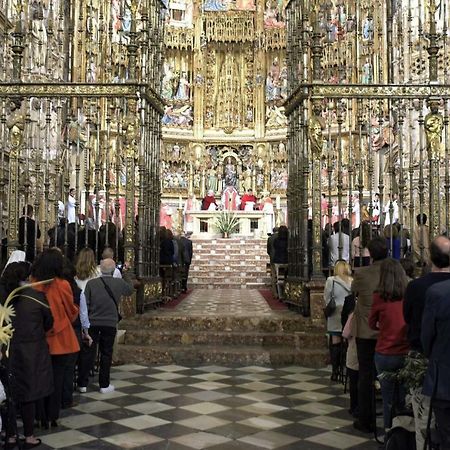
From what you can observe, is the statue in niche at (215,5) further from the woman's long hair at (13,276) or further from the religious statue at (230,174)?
the woman's long hair at (13,276)

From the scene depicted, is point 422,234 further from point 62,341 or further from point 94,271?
point 62,341

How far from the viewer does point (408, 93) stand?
28.8ft

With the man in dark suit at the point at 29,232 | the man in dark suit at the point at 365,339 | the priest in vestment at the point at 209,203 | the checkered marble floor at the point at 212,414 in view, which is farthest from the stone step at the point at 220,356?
the priest in vestment at the point at 209,203

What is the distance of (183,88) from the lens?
27.0 metres

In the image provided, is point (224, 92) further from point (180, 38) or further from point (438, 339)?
point (438, 339)

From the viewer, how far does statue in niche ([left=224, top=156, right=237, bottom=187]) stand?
26.6m

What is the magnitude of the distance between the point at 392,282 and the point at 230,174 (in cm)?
2232

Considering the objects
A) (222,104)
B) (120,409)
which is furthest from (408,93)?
(222,104)

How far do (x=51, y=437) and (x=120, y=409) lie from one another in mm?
982

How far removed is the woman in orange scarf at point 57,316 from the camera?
5121mm

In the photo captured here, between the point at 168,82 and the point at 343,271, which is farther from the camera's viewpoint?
the point at 168,82

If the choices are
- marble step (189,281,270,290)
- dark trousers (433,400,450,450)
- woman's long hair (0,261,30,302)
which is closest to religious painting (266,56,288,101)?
marble step (189,281,270,290)

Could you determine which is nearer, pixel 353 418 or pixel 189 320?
pixel 353 418

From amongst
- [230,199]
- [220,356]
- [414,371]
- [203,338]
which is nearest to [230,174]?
[230,199]
